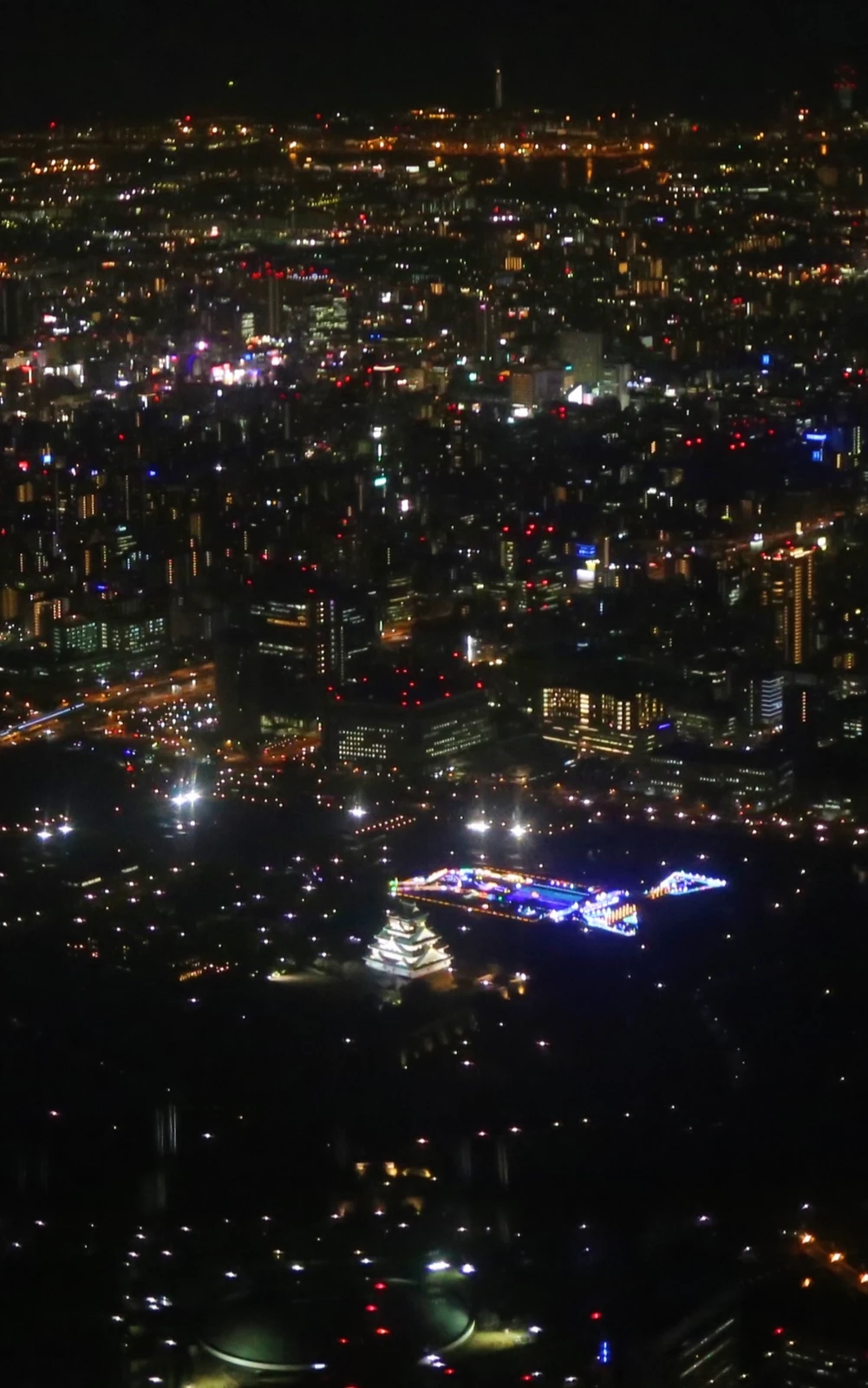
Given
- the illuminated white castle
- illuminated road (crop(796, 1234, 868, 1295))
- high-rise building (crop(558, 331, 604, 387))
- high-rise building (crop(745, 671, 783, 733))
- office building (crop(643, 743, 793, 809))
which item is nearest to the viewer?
illuminated road (crop(796, 1234, 868, 1295))

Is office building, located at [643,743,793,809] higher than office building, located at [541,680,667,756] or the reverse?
the reverse

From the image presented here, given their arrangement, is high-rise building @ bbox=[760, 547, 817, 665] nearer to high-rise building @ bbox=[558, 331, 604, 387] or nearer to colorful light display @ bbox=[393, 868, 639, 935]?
high-rise building @ bbox=[558, 331, 604, 387]

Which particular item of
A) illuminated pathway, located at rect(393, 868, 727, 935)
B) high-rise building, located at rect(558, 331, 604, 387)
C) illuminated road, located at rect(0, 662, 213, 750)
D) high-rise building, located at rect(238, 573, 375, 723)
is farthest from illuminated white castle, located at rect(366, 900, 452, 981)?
high-rise building, located at rect(558, 331, 604, 387)

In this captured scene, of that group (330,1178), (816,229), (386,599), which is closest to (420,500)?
(386,599)

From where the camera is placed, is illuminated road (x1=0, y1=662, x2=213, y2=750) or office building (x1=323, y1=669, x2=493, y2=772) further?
illuminated road (x1=0, y1=662, x2=213, y2=750)

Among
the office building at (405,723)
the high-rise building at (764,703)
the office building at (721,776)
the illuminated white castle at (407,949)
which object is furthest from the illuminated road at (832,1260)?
the high-rise building at (764,703)

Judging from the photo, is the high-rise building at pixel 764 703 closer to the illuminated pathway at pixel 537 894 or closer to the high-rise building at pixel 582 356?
the illuminated pathway at pixel 537 894

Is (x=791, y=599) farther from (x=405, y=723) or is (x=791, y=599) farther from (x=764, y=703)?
(x=405, y=723)
